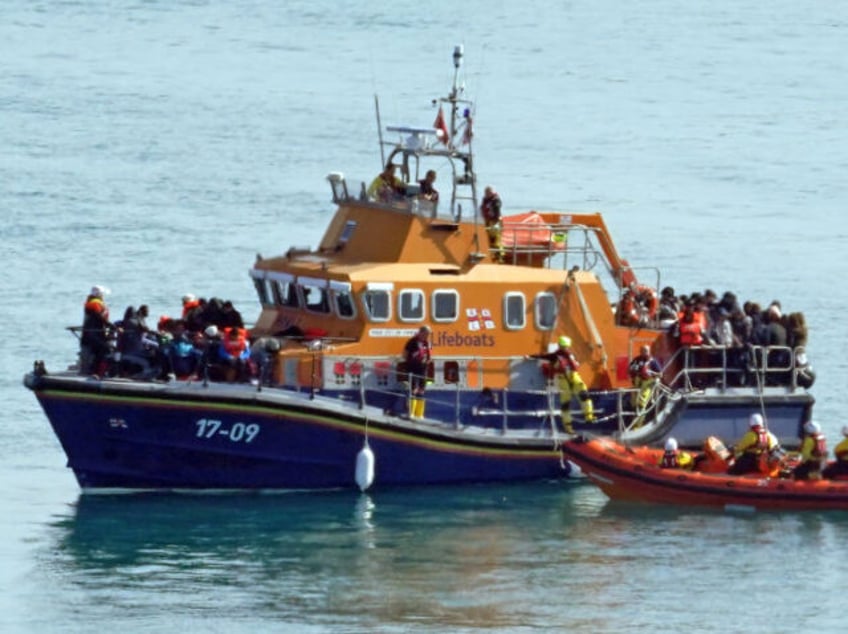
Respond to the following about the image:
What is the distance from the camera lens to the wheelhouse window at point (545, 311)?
3281 centimetres

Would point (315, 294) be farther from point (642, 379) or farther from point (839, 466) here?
point (839, 466)

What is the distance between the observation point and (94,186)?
5444 centimetres

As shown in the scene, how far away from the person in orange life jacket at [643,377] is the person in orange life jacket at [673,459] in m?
0.92

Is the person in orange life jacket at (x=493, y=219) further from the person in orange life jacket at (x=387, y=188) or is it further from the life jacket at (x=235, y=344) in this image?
the life jacket at (x=235, y=344)

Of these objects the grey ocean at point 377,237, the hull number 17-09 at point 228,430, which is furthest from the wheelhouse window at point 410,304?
the hull number 17-09 at point 228,430

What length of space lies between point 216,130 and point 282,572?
111 ft

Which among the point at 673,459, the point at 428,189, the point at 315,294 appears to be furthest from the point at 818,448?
the point at 315,294

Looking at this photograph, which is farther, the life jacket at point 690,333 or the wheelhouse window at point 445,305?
the life jacket at point 690,333

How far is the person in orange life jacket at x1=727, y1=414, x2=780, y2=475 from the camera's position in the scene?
31.6m

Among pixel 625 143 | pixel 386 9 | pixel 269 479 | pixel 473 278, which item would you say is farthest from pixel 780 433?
pixel 386 9

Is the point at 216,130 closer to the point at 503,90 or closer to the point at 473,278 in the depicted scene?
the point at 503,90

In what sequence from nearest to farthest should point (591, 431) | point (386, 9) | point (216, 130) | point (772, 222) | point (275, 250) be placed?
1. point (591, 431)
2. point (275, 250)
3. point (772, 222)
4. point (216, 130)
5. point (386, 9)

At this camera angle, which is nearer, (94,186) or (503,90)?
(94,186)

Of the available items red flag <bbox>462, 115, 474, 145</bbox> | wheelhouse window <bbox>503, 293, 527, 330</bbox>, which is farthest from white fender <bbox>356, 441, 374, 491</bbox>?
red flag <bbox>462, 115, 474, 145</bbox>
